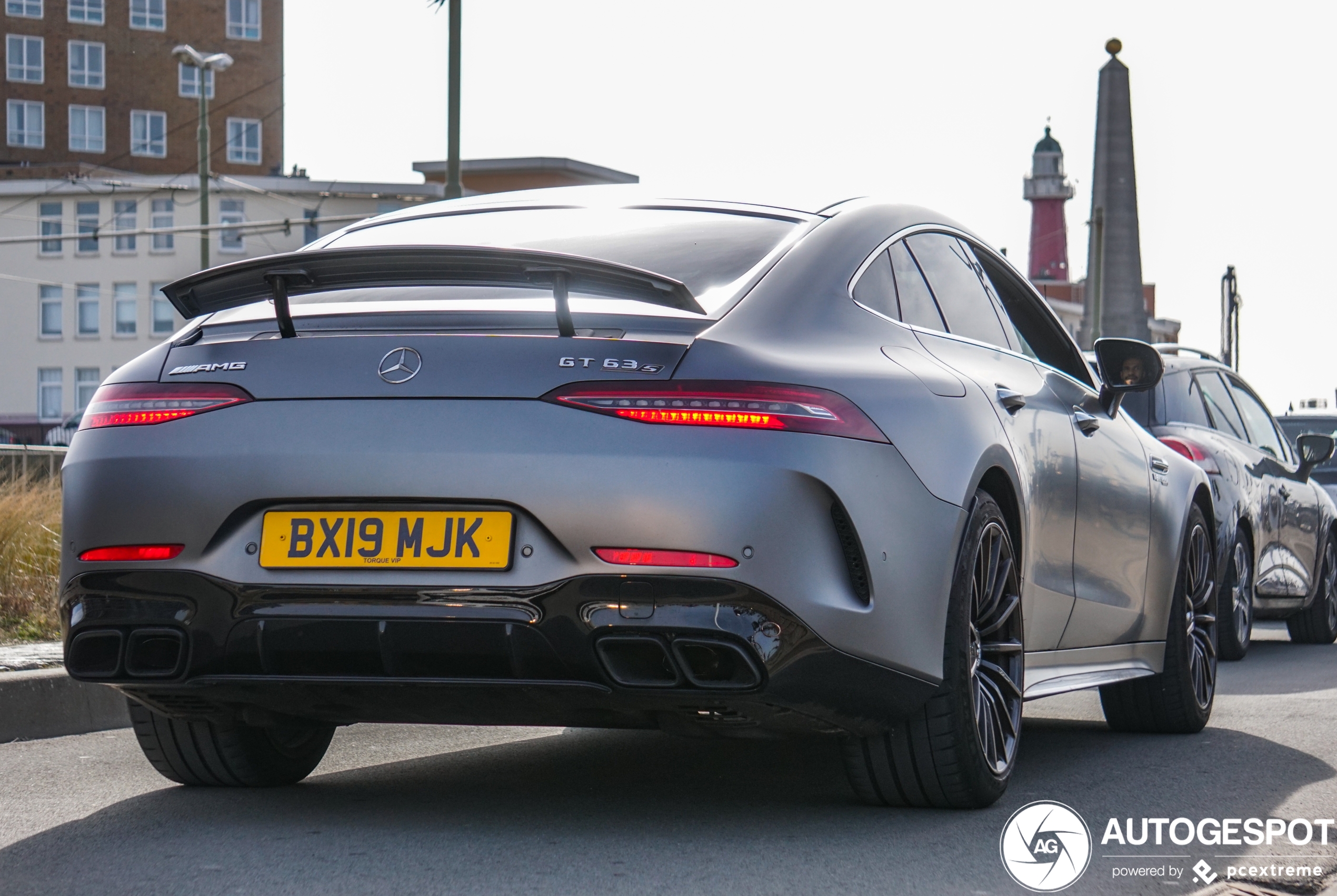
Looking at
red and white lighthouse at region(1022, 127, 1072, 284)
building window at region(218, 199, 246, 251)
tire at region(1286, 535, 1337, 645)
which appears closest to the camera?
tire at region(1286, 535, 1337, 645)

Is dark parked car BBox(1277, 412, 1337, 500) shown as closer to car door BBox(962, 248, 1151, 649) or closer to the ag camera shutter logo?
car door BBox(962, 248, 1151, 649)

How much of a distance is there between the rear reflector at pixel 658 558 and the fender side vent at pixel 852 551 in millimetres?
276

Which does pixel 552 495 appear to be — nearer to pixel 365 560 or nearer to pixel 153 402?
pixel 365 560

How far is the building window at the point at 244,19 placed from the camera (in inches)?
2766

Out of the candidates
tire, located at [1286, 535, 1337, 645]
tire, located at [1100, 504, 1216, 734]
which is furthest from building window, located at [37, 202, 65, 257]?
tire, located at [1100, 504, 1216, 734]

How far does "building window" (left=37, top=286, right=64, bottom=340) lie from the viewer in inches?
2456

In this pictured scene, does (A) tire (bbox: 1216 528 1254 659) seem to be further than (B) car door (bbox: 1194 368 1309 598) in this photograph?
No

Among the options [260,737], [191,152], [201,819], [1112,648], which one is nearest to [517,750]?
[260,737]

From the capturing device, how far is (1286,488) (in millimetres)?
10328

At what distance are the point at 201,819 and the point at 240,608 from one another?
2.59ft

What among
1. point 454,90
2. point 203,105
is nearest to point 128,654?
point 454,90

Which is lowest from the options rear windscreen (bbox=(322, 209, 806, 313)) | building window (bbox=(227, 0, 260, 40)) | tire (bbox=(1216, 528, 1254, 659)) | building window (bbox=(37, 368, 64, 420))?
building window (bbox=(37, 368, 64, 420))

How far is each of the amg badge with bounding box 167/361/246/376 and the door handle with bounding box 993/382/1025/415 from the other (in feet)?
6.42

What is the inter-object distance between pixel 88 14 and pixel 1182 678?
70729mm
